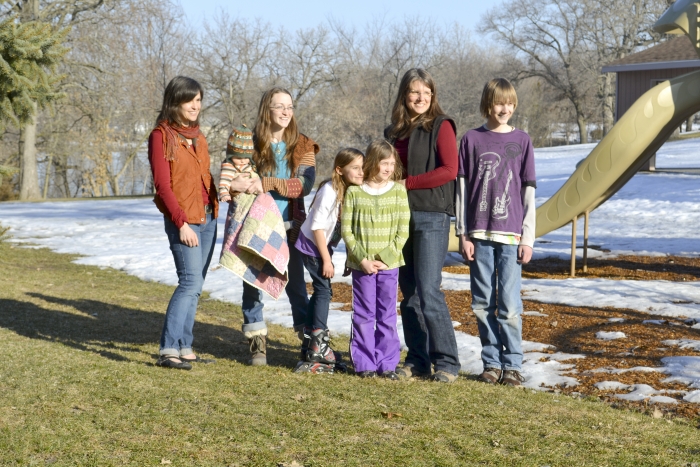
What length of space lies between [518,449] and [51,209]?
798 inches

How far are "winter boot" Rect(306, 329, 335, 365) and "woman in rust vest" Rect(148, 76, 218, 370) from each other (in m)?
0.78

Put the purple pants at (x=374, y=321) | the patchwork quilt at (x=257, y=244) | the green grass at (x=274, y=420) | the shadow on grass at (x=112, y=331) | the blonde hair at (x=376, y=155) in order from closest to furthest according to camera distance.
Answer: the green grass at (x=274, y=420), the blonde hair at (x=376, y=155), the purple pants at (x=374, y=321), the patchwork quilt at (x=257, y=244), the shadow on grass at (x=112, y=331)

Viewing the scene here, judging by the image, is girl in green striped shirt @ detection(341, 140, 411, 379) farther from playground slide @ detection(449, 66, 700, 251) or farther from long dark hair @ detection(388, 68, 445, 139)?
playground slide @ detection(449, 66, 700, 251)

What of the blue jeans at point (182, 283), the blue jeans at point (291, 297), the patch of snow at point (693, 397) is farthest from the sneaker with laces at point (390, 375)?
the patch of snow at point (693, 397)

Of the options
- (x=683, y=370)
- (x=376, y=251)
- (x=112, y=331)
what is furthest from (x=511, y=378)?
(x=112, y=331)

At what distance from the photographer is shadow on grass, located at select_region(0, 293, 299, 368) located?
576 centimetres

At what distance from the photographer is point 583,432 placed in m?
3.94

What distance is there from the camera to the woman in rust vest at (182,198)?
4.86 m

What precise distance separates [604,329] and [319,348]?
3.21m

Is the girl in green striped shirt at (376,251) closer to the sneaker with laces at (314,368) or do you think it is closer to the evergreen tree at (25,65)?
the sneaker with laces at (314,368)

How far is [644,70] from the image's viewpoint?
24.5 meters

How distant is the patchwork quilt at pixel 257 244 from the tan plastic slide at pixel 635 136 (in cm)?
592

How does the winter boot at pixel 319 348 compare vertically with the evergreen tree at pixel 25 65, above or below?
below

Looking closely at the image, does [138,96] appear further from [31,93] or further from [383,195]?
[383,195]
